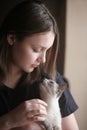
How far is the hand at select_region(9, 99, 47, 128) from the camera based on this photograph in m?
0.85

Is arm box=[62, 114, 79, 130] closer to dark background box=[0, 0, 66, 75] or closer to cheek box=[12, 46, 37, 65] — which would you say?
cheek box=[12, 46, 37, 65]

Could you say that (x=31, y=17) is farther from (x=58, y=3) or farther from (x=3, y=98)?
(x=58, y=3)

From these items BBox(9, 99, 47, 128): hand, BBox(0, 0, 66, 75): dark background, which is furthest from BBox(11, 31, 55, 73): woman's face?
BBox(0, 0, 66, 75): dark background

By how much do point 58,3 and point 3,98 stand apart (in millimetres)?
624

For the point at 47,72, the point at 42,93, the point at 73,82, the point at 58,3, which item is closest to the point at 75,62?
the point at 73,82

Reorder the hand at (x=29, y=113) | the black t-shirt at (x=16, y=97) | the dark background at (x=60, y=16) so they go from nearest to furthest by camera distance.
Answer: the hand at (x=29, y=113) → the black t-shirt at (x=16, y=97) → the dark background at (x=60, y=16)

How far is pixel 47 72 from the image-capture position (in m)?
1.04

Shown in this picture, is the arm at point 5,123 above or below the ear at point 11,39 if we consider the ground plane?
below

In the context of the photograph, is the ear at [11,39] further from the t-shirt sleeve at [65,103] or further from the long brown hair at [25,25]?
the t-shirt sleeve at [65,103]

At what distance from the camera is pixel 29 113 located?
85cm

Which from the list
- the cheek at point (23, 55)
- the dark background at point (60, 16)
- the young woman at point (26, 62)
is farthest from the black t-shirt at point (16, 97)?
the dark background at point (60, 16)

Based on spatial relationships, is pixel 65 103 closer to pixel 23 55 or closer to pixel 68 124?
pixel 68 124

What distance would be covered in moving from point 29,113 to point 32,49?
20 cm

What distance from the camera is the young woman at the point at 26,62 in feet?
2.89
